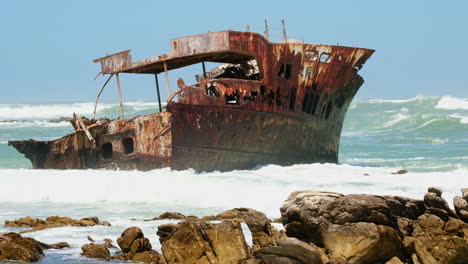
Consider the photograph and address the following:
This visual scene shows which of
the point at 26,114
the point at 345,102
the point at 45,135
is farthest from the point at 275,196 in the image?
the point at 26,114

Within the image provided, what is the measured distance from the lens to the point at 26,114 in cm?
7050

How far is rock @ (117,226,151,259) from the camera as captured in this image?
816 centimetres

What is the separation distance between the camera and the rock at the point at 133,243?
8.16 metres

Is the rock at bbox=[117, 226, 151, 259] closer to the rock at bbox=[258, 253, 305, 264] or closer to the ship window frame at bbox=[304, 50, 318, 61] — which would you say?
the rock at bbox=[258, 253, 305, 264]

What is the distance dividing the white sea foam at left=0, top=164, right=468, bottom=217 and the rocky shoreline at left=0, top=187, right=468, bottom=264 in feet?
16.1

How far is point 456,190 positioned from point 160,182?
6.44 m

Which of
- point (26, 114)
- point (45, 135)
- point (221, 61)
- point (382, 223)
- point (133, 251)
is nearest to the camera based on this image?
point (382, 223)

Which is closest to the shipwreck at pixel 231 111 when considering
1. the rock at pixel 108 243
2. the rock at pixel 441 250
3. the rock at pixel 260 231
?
the rock at pixel 108 243

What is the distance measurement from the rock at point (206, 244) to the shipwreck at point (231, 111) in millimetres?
10300

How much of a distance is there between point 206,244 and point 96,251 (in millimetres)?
1501

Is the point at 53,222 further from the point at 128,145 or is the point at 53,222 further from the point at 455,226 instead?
the point at 128,145

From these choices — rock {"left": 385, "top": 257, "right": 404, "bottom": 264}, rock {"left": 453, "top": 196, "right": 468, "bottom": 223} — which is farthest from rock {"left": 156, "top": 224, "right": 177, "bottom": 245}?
rock {"left": 453, "top": 196, "right": 468, "bottom": 223}

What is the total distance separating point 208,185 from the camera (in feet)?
53.1

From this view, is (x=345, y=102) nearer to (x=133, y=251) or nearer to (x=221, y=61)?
(x=221, y=61)
